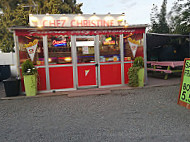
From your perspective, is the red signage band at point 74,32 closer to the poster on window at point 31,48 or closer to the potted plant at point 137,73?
the poster on window at point 31,48

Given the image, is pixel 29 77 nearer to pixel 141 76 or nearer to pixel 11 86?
pixel 11 86

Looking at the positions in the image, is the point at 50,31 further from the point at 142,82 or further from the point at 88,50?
the point at 142,82

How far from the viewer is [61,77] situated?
5.64 meters

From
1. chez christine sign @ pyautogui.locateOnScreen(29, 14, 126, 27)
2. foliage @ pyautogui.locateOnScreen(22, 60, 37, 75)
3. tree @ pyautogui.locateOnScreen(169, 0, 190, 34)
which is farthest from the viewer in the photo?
tree @ pyautogui.locateOnScreen(169, 0, 190, 34)

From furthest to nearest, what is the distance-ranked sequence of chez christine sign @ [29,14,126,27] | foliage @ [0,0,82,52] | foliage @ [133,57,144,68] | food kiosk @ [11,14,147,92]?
foliage @ [0,0,82,52]
foliage @ [133,57,144,68]
chez christine sign @ [29,14,126,27]
food kiosk @ [11,14,147,92]

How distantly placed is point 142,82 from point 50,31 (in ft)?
14.7

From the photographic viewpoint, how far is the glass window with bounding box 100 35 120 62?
19.6 feet

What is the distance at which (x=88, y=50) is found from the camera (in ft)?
19.3

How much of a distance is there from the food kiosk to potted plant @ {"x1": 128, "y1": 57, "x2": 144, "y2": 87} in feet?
1.27

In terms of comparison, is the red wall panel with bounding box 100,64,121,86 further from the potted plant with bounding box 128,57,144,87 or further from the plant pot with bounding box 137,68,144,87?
the plant pot with bounding box 137,68,144,87

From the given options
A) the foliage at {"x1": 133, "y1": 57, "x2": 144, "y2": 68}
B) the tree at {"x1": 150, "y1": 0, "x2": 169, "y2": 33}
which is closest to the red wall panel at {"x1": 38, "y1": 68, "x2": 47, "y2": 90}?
the foliage at {"x1": 133, "y1": 57, "x2": 144, "y2": 68}

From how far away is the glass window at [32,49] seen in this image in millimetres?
5340

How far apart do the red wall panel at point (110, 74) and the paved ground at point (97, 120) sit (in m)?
1.61

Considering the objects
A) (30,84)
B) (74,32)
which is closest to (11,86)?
(30,84)
